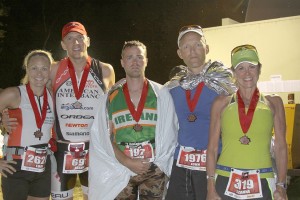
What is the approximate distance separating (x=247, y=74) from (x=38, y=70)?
2014 millimetres

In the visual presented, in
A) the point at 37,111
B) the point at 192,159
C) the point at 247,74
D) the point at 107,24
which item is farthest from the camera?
the point at 107,24

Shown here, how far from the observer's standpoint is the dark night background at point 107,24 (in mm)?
20531

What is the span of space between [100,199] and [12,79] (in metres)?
18.9

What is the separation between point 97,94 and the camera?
402 centimetres

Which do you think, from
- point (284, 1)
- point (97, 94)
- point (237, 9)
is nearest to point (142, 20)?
point (237, 9)

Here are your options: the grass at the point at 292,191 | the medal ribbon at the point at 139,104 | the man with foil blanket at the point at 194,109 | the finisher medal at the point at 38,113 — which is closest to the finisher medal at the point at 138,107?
the medal ribbon at the point at 139,104

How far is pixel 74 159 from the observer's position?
3.89m

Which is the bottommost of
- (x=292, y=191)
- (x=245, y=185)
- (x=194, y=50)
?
(x=292, y=191)

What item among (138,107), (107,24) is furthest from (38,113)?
(107,24)

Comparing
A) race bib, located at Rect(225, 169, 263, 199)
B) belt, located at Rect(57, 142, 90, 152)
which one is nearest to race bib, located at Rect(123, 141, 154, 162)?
belt, located at Rect(57, 142, 90, 152)

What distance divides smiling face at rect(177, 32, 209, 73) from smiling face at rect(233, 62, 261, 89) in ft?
1.73

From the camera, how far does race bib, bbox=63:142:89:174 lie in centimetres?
388

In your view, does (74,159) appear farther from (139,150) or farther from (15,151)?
(139,150)

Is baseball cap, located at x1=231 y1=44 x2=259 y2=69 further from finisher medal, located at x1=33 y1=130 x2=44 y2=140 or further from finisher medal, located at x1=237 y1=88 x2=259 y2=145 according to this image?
finisher medal, located at x1=33 y1=130 x2=44 y2=140
